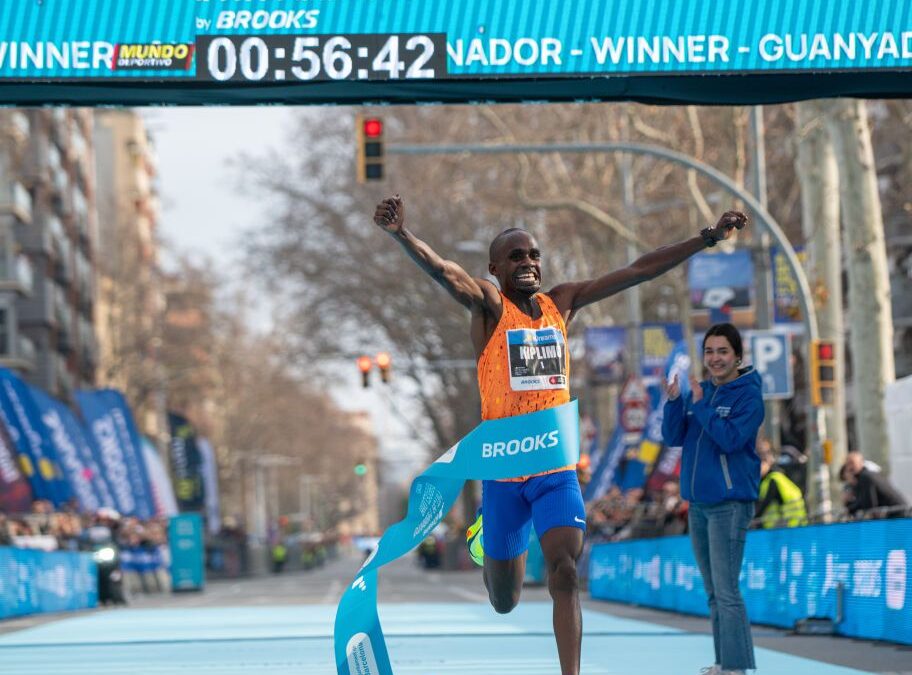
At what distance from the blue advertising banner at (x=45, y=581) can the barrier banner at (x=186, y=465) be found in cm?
3100

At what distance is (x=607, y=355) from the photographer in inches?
Answer: 1797

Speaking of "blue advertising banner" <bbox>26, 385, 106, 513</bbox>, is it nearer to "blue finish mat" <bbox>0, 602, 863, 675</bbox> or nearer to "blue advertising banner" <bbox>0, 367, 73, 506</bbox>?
"blue advertising banner" <bbox>0, 367, 73, 506</bbox>

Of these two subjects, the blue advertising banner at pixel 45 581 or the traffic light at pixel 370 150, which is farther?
the traffic light at pixel 370 150

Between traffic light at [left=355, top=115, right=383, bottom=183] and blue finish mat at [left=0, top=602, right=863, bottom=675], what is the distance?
251 inches

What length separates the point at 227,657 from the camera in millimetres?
14648

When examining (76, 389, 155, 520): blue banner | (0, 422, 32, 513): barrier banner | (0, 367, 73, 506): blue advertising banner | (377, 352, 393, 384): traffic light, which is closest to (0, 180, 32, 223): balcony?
(377, 352, 393, 384): traffic light

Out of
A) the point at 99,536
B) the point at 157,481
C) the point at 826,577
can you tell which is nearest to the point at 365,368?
the point at 157,481

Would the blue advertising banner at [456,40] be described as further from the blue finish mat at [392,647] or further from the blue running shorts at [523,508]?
the blue running shorts at [523,508]

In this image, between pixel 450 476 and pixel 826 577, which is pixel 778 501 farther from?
pixel 450 476

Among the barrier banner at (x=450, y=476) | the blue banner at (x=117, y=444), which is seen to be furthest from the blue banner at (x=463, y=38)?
the blue banner at (x=117, y=444)

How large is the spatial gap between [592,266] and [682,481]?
4895 cm

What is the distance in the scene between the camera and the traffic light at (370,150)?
27281 mm

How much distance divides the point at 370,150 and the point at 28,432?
12.3 m

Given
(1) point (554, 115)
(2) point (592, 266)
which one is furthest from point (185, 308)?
(1) point (554, 115)
